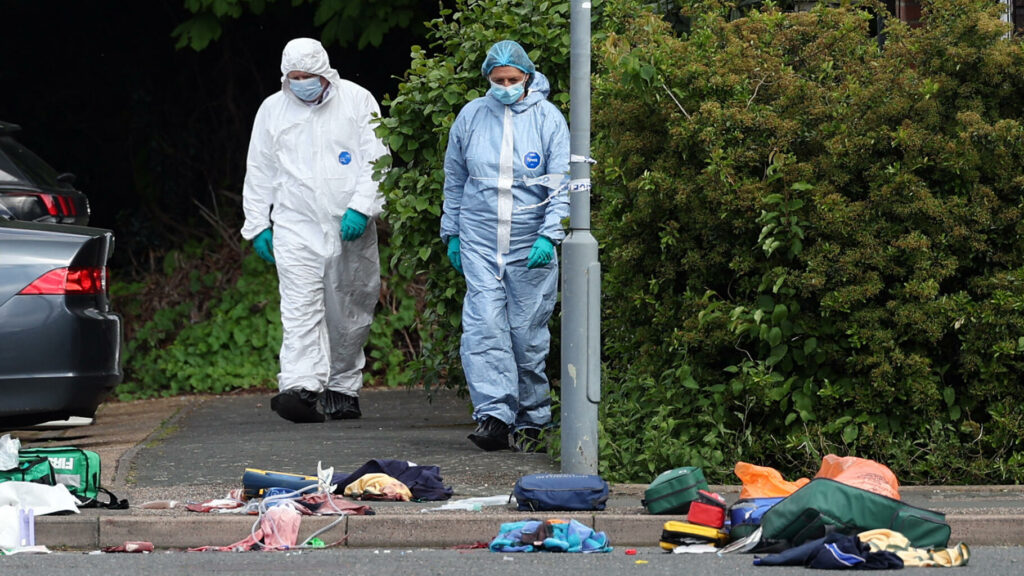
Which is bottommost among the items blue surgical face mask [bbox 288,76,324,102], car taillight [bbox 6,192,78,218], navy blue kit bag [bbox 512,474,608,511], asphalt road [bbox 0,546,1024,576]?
asphalt road [bbox 0,546,1024,576]

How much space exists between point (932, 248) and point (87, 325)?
433cm

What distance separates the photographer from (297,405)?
34.4 feet

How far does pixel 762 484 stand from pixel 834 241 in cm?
144

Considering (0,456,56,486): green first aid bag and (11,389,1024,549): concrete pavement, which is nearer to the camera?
(11,389,1024,549): concrete pavement

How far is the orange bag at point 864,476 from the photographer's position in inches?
250

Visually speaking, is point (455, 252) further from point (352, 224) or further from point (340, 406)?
point (340, 406)

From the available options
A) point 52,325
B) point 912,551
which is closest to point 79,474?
point 52,325

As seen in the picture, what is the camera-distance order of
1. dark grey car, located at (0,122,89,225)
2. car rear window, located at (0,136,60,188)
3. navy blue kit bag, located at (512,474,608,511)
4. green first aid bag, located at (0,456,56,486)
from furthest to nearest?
car rear window, located at (0,136,60,188)
dark grey car, located at (0,122,89,225)
green first aid bag, located at (0,456,56,486)
navy blue kit bag, located at (512,474,608,511)

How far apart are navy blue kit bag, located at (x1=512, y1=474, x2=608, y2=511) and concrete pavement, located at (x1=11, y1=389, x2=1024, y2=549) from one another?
0.18 ft

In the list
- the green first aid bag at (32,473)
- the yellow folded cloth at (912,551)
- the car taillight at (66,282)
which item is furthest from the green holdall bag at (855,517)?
the car taillight at (66,282)

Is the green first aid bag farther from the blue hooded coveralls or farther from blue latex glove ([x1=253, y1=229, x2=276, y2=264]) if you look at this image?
blue latex glove ([x1=253, y1=229, x2=276, y2=264])

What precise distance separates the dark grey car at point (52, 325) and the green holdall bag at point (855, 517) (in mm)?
4105

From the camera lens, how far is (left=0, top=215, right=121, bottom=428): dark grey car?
27.7ft

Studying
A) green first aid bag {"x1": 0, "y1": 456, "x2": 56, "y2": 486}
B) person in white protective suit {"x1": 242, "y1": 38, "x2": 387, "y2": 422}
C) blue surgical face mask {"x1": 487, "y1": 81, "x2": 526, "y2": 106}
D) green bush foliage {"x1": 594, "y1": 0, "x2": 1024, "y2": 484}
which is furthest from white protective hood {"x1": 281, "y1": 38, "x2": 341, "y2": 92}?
green first aid bag {"x1": 0, "y1": 456, "x2": 56, "y2": 486}
